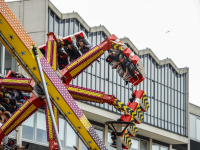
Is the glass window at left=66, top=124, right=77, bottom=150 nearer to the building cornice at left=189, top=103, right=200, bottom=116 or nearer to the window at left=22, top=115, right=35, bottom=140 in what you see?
the window at left=22, top=115, right=35, bottom=140

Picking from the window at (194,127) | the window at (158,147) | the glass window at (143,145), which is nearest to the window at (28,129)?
the glass window at (143,145)

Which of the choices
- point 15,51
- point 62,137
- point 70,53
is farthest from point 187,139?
point 15,51

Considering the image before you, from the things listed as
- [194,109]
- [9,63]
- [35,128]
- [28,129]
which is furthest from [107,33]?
[194,109]

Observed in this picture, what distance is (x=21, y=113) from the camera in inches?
838

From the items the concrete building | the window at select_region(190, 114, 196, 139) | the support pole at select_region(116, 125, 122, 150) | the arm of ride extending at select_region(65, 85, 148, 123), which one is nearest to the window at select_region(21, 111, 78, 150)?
the concrete building

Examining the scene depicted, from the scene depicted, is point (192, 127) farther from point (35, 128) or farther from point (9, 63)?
point (9, 63)

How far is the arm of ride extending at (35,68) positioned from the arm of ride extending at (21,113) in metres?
1.24

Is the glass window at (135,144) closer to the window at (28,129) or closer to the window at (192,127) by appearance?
the window at (192,127)

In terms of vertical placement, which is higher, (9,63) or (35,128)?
(9,63)

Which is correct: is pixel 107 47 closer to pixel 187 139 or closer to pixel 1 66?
pixel 1 66

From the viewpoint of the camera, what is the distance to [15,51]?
757 inches

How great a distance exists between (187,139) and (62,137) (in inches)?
731

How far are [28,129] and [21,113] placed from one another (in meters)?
14.8

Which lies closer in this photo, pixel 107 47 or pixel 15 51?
pixel 15 51
